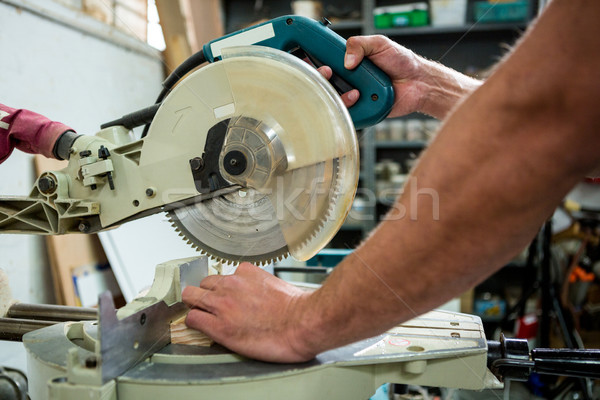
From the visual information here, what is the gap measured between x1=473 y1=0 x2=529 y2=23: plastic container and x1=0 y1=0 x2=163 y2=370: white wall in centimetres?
230

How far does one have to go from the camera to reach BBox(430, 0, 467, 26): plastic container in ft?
10.1

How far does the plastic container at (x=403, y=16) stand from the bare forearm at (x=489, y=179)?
290 centimetres

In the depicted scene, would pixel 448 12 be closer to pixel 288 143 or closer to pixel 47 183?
pixel 288 143

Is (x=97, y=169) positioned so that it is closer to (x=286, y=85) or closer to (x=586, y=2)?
(x=286, y=85)

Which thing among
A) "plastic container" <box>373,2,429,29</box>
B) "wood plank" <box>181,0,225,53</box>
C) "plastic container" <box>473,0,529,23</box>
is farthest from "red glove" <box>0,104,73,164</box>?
"plastic container" <box>473,0,529,23</box>

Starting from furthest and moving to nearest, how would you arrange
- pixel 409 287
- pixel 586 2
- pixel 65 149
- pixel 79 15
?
pixel 79 15, pixel 65 149, pixel 409 287, pixel 586 2

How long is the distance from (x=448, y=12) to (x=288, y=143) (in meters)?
2.81

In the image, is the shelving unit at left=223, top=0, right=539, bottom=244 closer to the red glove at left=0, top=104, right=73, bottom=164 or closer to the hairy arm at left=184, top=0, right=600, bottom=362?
the red glove at left=0, top=104, right=73, bottom=164

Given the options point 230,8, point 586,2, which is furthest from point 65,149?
point 230,8

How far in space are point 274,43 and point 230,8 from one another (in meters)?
2.92

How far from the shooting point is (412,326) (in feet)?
2.90

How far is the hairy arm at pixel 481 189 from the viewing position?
45 centimetres

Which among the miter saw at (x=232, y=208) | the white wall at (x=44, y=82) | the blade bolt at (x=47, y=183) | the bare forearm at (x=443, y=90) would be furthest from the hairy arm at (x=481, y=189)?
the white wall at (x=44, y=82)

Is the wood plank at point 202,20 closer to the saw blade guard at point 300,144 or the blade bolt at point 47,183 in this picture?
the blade bolt at point 47,183
